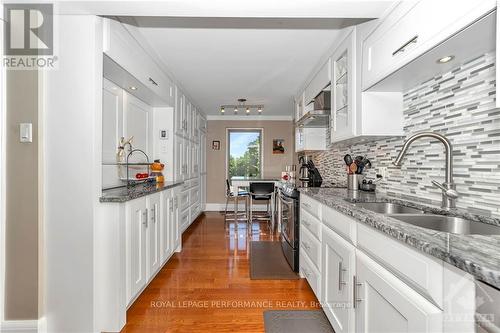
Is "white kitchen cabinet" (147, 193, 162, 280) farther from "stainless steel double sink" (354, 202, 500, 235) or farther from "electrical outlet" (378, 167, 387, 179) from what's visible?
"electrical outlet" (378, 167, 387, 179)

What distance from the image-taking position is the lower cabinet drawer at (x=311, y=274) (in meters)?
1.96

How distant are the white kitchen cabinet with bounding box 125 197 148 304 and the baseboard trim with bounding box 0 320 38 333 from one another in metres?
0.55

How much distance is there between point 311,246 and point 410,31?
1.63 metres

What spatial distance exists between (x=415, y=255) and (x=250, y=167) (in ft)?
19.1

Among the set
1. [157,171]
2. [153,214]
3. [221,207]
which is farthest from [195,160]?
[153,214]

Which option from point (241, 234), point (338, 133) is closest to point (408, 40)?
point (338, 133)

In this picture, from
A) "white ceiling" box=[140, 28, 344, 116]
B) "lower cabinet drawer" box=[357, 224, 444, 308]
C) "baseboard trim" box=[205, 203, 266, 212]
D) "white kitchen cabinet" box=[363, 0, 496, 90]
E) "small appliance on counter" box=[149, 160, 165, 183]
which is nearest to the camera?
"lower cabinet drawer" box=[357, 224, 444, 308]

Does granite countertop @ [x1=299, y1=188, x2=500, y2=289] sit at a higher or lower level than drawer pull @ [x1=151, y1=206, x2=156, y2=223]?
higher

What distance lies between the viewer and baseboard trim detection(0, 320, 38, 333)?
1.65 m

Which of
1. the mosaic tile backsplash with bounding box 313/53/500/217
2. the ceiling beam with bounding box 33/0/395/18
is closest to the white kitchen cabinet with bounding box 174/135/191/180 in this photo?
the ceiling beam with bounding box 33/0/395/18

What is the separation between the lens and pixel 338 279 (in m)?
1.55

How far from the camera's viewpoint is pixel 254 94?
14.5 feet

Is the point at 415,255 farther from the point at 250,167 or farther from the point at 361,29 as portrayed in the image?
the point at 250,167

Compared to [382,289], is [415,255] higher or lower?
higher
